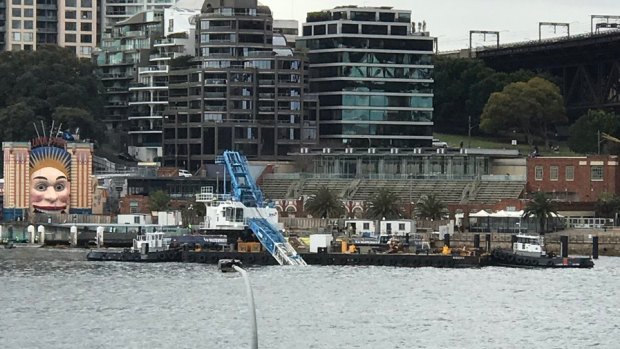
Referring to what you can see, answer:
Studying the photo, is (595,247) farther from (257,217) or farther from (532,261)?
(257,217)

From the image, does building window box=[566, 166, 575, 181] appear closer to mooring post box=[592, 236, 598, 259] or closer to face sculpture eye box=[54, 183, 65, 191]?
mooring post box=[592, 236, 598, 259]

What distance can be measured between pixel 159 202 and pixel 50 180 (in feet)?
32.1

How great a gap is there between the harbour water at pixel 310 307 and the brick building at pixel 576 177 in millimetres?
40658

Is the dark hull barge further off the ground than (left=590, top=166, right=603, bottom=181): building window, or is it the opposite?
(left=590, top=166, right=603, bottom=181): building window

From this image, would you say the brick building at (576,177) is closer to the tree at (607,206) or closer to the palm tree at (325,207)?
the tree at (607,206)

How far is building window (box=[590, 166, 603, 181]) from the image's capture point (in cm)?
18588

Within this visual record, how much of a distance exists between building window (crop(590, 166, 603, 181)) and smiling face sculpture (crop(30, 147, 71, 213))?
45.9 metres

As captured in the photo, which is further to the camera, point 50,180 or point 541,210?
point 50,180

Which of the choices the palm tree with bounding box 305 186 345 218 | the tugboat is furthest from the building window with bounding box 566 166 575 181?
the tugboat

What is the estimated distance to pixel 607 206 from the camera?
589 feet

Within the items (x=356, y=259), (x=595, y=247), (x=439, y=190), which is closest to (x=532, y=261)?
(x=595, y=247)

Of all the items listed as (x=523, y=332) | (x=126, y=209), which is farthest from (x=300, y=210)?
(x=523, y=332)

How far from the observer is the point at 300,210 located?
19050 centimetres

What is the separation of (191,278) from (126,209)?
215 feet
